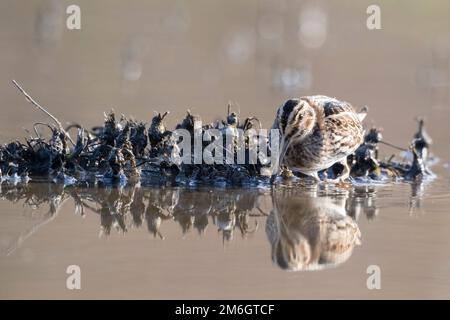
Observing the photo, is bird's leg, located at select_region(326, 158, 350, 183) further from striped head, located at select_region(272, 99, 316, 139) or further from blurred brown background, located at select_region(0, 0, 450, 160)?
blurred brown background, located at select_region(0, 0, 450, 160)

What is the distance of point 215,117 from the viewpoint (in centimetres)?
1473

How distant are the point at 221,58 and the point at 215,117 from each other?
547 centimetres

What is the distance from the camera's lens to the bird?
10.4 m

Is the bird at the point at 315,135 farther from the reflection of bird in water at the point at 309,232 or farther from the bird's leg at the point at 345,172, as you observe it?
the reflection of bird in water at the point at 309,232

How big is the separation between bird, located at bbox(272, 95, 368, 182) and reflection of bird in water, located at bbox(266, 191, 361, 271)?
60cm

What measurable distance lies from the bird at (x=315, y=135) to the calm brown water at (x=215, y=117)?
43 cm

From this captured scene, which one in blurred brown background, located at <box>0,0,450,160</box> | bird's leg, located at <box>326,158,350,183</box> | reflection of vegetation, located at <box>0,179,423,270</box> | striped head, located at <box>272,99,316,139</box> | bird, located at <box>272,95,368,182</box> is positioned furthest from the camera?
blurred brown background, located at <box>0,0,450,160</box>

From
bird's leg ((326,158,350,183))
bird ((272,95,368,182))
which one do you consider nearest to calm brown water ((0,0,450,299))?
bird's leg ((326,158,350,183))

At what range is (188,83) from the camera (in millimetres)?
17953

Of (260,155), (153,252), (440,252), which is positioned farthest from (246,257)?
(260,155)

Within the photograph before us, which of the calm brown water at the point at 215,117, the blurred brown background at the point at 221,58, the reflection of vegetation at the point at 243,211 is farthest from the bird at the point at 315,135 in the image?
the blurred brown background at the point at 221,58

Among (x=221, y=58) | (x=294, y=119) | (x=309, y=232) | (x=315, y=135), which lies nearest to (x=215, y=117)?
(x=315, y=135)

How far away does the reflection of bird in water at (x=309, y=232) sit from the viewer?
317 inches

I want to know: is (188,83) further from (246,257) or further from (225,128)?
(246,257)
